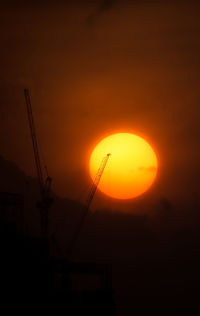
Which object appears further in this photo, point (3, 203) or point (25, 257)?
point (3, 203)

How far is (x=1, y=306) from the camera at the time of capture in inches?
1683

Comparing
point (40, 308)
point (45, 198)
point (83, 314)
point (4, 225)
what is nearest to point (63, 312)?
point (83, 314)

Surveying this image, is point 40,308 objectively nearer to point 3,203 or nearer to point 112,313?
point 112,313

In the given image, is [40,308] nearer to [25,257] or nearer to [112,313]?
[25,257]

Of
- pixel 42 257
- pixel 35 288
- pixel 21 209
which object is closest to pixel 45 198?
pixel 21 209

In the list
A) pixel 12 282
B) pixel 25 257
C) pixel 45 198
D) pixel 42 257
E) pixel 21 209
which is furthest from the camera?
pixel 45 198

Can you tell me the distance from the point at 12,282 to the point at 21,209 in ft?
49.2

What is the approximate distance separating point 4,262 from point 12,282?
2.94 meters

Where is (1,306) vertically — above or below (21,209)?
below

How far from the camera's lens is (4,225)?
165ft

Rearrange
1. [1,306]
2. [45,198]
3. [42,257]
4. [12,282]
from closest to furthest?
[1,306], [12,282], [42,257], [45,198]

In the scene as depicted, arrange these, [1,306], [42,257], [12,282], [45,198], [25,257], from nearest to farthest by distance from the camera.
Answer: [1,306] → [12,282] → [25,257] → [42,257] → [45,198]

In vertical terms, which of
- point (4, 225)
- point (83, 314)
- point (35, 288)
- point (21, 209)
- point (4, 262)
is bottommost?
point (83, 314)

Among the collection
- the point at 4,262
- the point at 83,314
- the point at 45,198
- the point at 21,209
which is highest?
the point at 45,198
